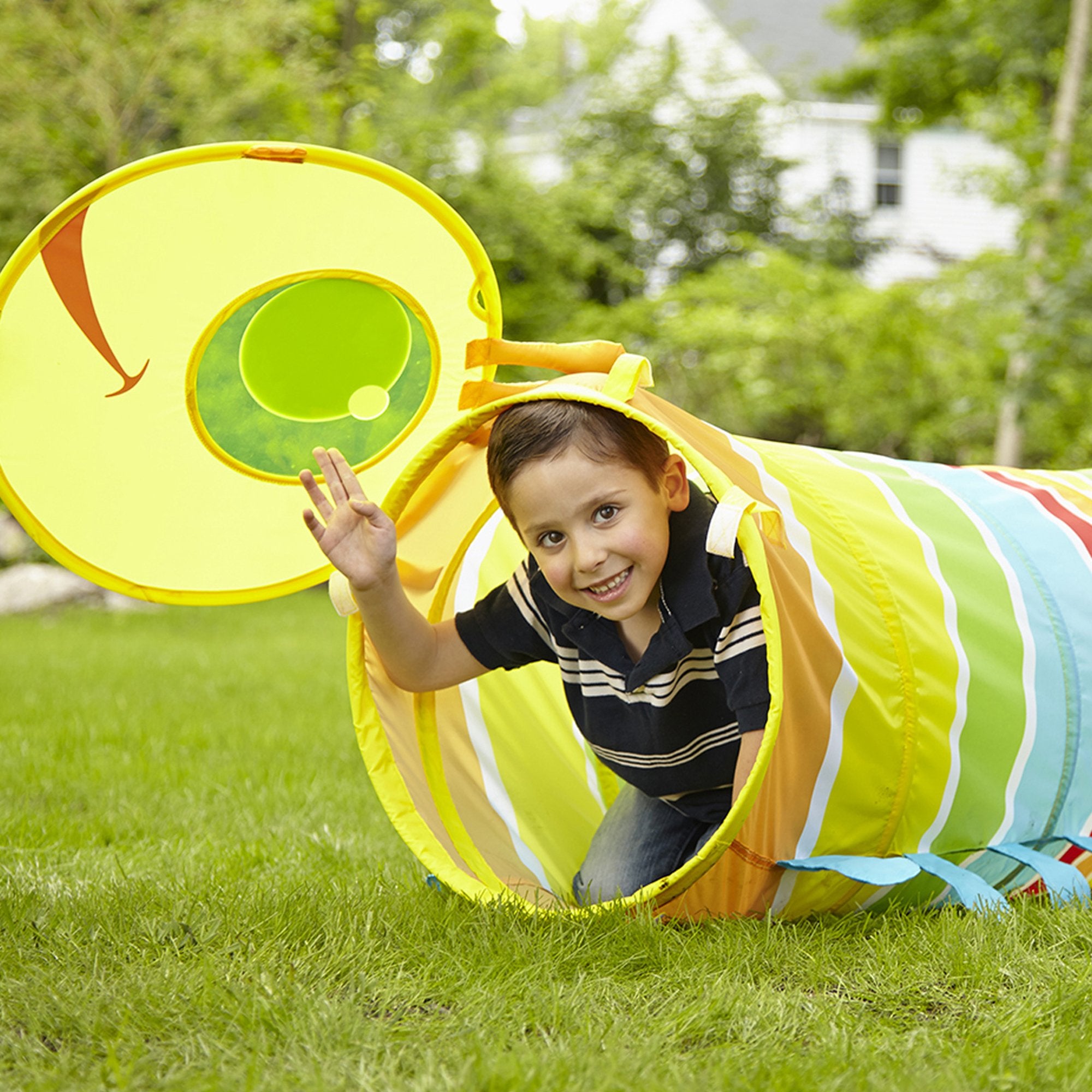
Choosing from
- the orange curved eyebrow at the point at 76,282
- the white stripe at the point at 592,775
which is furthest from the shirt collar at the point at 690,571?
the orange curved eyebrow at the point at 76,282

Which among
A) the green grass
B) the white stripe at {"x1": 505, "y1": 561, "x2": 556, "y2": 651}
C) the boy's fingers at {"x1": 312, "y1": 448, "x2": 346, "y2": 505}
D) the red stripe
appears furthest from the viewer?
the red stripe

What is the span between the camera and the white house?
19.4m

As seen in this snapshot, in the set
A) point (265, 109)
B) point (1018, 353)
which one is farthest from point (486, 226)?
point (1018, 353)

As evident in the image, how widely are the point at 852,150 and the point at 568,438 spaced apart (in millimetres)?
19644

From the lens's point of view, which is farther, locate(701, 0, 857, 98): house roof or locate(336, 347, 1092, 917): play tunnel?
locate(701, 0, 857, 98): house roof

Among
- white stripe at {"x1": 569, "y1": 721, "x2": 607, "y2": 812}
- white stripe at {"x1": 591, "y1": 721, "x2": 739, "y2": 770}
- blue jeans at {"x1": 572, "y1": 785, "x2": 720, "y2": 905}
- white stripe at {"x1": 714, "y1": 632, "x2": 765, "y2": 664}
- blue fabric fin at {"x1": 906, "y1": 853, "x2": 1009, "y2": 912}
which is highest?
white stripe at {"x1": 714, "y1": 632, "x2": 765, "y2": 664}

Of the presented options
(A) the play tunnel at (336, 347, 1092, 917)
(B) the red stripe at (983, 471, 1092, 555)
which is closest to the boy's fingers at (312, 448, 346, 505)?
(A) the play tunnel at (336, 347, 1092, 917)

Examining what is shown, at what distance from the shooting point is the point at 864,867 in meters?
2.22

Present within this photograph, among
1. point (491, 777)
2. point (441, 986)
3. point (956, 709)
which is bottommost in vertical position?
point (491, 777)

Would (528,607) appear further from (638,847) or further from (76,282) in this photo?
(76,282)

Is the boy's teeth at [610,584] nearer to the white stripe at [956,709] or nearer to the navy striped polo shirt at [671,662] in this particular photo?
the navy striped polo shirt at [671,662]

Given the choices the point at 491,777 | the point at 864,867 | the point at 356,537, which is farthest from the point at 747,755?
the point at 491,777

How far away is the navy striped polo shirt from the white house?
58.2 feet

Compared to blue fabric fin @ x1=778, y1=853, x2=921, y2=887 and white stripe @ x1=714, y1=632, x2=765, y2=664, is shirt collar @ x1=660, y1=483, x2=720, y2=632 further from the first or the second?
blue fabric fin @ x1=778, y1=853, x2=921, y2=887
